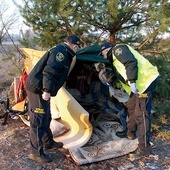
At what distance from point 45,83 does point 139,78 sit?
137cm

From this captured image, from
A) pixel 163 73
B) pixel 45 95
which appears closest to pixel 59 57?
pixel 45 95

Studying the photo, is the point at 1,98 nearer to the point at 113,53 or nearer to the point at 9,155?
the point at 9,155

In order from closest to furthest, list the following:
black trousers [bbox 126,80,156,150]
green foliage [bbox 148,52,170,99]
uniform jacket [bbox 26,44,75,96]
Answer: uniform jacket [bbox 26,44,75,96] < black trousers [bbox 126,80,156,150] < green foliage [bbox 148,52,170,99]

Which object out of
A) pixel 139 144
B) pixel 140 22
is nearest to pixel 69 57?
pixel 139 144

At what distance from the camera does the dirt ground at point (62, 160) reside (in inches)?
141

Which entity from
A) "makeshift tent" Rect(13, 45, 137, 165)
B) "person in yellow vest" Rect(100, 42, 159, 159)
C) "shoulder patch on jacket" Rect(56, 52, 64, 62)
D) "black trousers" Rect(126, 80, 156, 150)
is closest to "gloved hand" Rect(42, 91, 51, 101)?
"shoulder patch on jacket" Rect(56, 52, 64, 62)

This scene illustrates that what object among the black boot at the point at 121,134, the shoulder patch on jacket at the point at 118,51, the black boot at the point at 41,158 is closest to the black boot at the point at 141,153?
the black boot at the point at 121,134

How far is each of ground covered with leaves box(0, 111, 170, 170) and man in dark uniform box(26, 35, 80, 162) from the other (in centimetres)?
14

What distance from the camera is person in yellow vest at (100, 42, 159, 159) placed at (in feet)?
11.8

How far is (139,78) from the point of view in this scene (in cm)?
374

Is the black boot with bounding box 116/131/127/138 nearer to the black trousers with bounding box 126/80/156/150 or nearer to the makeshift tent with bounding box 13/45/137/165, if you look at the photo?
the makeshift tent with bounding box 13/45/137/165

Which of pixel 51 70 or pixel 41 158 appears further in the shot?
pixel 41 158

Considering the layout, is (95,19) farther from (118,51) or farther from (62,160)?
(62,160)

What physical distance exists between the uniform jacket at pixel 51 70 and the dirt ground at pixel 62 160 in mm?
1014
